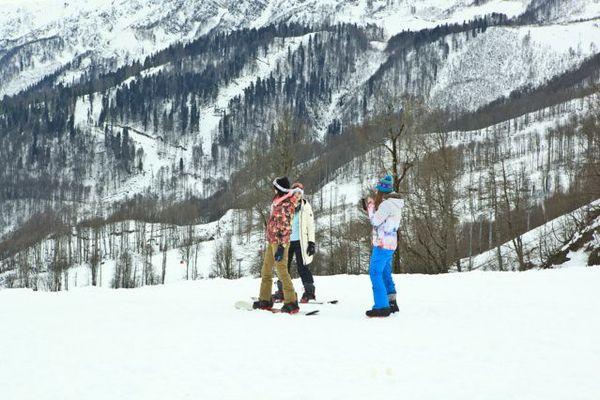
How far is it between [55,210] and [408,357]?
20125 centimetres

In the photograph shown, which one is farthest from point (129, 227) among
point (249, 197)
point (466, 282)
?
point (466, 282)

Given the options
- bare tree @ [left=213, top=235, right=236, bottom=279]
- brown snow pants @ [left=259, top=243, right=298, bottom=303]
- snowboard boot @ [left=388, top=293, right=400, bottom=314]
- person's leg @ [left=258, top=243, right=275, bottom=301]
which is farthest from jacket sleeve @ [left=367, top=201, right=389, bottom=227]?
bare tree @ [left=213, top=235, right=236, bottom=279]

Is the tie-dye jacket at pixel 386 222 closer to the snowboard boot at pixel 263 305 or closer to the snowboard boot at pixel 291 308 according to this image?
the snowboard boot at pixel 291 308

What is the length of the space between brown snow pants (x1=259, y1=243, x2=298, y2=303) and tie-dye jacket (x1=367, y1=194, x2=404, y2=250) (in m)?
1.61

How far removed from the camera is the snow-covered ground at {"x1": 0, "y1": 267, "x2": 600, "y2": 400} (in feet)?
13.5

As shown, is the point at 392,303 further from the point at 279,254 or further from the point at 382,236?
the point at 279,254

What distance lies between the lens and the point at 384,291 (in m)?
7.71

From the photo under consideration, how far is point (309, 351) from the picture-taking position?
543 cm

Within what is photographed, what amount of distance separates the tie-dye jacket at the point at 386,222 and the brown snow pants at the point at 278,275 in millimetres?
1608

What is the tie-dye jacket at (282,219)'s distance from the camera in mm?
8266

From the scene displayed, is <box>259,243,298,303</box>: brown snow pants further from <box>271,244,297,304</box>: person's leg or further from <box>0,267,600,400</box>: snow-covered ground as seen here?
<box>0,267,600,400</box>: snow-covered ground

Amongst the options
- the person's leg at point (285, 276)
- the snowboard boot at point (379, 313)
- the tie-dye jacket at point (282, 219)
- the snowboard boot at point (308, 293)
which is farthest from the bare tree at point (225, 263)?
the snowboard boot at point (379, 313)

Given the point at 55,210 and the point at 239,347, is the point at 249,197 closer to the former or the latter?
the point at 239,347

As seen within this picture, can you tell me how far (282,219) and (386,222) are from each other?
1.81m
